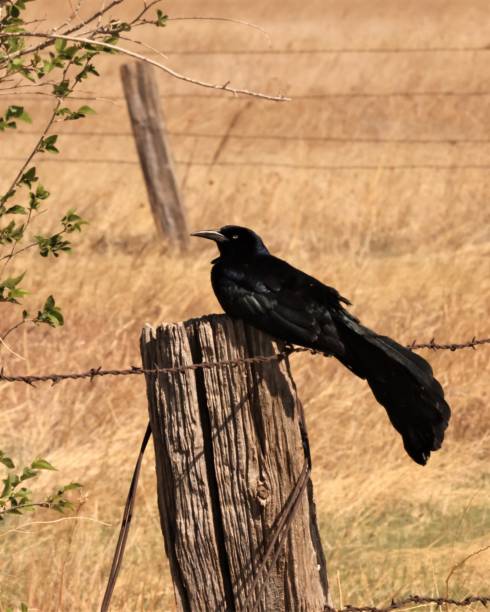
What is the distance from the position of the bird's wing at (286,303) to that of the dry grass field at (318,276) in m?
1.01

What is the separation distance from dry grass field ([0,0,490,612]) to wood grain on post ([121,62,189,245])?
406 millimetres

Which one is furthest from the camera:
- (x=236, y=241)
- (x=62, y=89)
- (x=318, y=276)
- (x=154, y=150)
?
(x=154, y=150)

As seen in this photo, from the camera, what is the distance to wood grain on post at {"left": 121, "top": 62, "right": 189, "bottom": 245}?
474 inches

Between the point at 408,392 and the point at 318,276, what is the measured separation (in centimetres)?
655

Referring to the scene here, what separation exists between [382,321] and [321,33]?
1654 cm

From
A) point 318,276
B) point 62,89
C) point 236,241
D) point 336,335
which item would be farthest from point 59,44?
point 318,276

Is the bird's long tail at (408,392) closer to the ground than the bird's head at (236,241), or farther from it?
closer to the ground

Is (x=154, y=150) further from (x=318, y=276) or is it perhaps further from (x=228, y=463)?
(x=228, y=463)

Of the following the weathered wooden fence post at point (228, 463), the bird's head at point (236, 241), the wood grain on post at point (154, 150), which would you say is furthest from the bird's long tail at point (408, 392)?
the wood grain on post at point (154, 150)

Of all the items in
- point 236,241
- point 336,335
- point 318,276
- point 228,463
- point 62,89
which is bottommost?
point 228,463

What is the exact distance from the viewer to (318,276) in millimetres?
10000

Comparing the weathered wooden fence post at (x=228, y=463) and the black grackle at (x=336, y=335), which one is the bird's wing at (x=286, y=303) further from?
the weathered wooden fence post at (x=228, y=463)

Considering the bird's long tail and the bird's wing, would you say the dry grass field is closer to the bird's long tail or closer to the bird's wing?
the bird's wing

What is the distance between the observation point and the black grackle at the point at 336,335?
3447 mm
